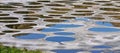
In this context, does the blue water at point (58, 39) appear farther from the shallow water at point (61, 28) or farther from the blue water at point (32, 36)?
the blue water at point (32, 36)

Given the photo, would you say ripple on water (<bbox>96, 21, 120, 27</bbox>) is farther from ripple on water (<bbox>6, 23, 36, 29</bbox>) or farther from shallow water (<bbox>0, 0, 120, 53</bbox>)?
ripple on water (<bbox>6, 23, 36, 29</bbox>)

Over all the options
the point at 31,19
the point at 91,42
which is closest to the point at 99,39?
the point at 91,42

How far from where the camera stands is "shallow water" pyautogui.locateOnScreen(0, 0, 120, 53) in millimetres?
8414

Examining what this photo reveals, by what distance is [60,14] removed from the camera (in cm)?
1370

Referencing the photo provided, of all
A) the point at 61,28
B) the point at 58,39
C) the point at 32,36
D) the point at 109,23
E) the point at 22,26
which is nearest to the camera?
the point at 58,39

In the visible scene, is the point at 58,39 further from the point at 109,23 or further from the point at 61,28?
the point at 109,23

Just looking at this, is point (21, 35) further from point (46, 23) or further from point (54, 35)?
point (46, 23)

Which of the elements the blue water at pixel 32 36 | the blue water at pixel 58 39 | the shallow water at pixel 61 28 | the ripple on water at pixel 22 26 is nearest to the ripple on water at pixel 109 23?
the shallow water at pixel 61 28

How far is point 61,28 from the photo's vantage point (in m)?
10.7

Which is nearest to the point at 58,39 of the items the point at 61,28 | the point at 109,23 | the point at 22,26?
the point at 61,28

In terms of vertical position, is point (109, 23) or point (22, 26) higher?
point (22, 26)

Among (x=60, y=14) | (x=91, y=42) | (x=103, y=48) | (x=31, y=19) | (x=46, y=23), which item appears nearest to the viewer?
(x=103, y=48)

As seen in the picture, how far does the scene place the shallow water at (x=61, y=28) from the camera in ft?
27.6

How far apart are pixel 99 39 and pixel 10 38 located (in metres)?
2.09
